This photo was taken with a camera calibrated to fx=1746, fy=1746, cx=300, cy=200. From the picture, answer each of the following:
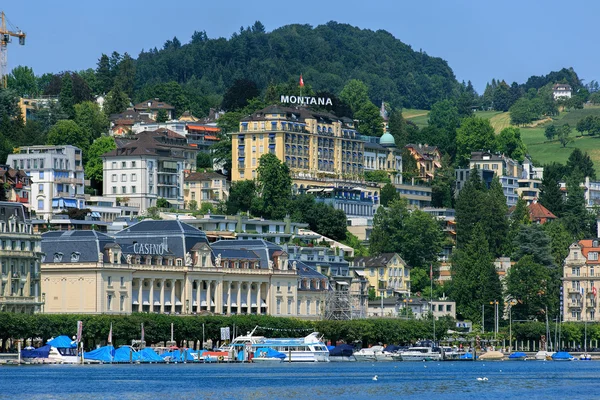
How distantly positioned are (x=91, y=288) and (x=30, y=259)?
9388 mm

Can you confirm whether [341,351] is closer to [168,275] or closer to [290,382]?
[168,275]

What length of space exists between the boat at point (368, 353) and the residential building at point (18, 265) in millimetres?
35240

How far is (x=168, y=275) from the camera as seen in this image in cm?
17875

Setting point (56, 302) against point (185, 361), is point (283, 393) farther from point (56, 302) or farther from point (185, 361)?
point (56, 302)

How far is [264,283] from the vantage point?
190 meters

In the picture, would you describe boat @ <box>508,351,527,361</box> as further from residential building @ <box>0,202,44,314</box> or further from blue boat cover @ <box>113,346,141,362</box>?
residential building @ <box>0,202,44,314</box>

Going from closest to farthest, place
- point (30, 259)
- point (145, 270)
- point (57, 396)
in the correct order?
1. point (57, 396)
2. point (30, 259)
3. point (145, 270)

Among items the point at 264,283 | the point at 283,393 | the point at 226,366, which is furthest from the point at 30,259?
the point at 283,393

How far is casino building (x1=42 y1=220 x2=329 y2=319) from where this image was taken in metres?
170

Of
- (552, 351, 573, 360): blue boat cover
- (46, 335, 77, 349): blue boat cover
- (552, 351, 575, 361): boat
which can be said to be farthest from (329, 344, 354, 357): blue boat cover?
(46, 335, 77, 349): blue boat cover

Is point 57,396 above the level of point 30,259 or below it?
below

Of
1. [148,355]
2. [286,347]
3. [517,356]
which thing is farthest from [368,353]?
[148,355]

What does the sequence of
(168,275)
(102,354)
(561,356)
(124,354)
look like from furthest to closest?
(561,356) < (168,275) < (124,354) < (102,354)

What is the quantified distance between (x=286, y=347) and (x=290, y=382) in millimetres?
37132
